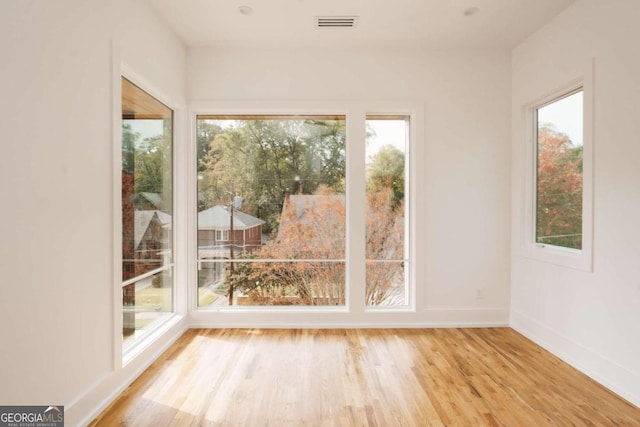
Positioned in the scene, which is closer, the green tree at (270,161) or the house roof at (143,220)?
the house roof at (143,220)

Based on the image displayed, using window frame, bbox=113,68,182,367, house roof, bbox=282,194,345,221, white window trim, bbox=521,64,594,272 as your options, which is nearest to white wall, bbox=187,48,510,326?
white window trim, bbox=521,64,594,272

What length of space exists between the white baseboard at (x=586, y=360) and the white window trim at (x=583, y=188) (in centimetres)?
66

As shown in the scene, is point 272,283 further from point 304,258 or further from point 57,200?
point 57,200

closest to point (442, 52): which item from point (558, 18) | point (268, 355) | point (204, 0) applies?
point (558, 18)

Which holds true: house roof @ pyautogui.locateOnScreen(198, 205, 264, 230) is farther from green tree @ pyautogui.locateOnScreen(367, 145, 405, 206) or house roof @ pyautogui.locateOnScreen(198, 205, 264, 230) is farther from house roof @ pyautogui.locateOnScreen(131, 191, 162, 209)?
green tree @ pyautogui.locateOnScreen(367, 145, 405, 206)

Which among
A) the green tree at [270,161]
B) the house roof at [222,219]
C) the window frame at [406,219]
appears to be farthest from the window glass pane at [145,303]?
the window frame at [406,219]

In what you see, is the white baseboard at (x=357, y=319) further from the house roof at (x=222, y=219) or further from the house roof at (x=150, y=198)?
the house roof at (x=150, y=198)

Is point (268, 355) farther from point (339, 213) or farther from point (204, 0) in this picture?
point (204, 0)

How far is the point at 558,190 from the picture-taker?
3.30m

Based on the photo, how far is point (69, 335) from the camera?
79.3 inches

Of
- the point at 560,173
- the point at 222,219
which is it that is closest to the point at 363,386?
the point at 222,219

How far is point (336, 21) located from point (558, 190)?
2.61 m

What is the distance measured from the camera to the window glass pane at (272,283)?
4.00 m

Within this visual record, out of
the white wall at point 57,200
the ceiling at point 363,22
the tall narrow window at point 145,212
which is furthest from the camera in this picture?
the ceiling at point 363,22
